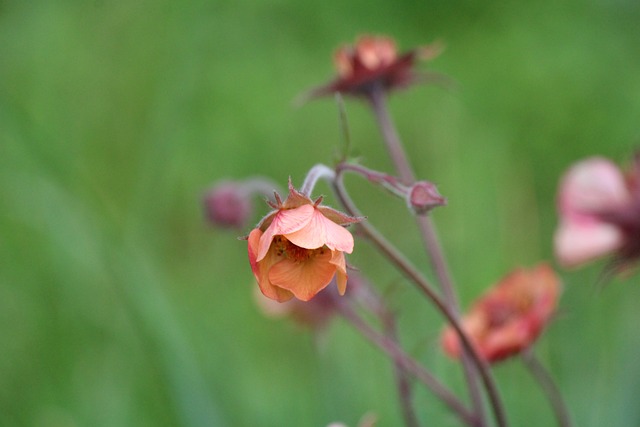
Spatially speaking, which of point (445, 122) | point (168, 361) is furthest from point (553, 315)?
point (445, 122)

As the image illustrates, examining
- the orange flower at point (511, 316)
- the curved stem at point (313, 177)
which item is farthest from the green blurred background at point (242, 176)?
the curved stem at point (313, 177)

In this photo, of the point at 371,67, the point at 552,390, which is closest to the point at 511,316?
the point at 552,390

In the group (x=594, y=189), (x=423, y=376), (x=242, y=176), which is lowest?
(x=423, y=376)

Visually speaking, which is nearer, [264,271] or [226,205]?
[264,271]

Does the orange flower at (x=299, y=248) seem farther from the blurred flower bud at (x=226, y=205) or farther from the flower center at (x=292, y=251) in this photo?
the blurred flower bud at (x=226, y=205)

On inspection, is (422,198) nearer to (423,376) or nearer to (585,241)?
(423,376)

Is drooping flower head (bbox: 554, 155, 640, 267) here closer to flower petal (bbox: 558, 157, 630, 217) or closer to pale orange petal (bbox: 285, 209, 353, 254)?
flower petal (bbox: 558, 157, 630, 217)

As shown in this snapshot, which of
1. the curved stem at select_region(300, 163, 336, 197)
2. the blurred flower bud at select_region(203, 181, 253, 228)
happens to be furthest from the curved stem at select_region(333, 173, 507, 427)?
the blurred flower bud at select_region(203, 181, 253, 228)
